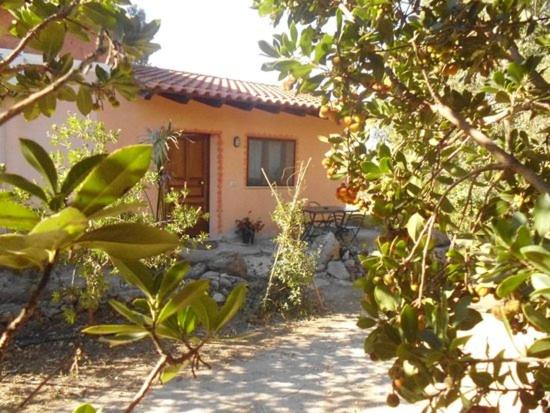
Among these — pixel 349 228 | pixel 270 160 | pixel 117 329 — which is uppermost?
pixel 270 160

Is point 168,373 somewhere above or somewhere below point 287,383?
above

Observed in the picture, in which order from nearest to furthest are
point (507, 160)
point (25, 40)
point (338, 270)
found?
1. point (25, 40)
2. point (507, 160)
3. point (338, 270)

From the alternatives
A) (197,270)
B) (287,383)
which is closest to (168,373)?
(287,383)

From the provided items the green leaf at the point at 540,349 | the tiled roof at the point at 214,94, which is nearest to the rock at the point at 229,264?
the tiled roof at the point at 214,94

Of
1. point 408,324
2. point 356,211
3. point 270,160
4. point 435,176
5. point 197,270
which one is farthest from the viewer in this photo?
point 270,160

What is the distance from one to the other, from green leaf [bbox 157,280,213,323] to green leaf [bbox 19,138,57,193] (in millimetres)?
235

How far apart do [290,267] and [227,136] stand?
4.64 metres

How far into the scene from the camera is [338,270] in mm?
8484

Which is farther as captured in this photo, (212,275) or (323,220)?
(323,220)

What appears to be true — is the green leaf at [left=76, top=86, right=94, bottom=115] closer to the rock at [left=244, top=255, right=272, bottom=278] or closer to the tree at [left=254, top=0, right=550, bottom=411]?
the tree at [left=254, top=0, right=550, bottom=411]

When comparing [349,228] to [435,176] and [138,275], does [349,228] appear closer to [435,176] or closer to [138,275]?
[435,176]

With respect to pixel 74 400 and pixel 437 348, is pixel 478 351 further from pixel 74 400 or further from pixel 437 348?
pixel 437 348

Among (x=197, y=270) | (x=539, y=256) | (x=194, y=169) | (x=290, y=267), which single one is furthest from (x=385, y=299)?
(x=194, y=169)

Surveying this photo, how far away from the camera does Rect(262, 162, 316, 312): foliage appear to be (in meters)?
6.31
